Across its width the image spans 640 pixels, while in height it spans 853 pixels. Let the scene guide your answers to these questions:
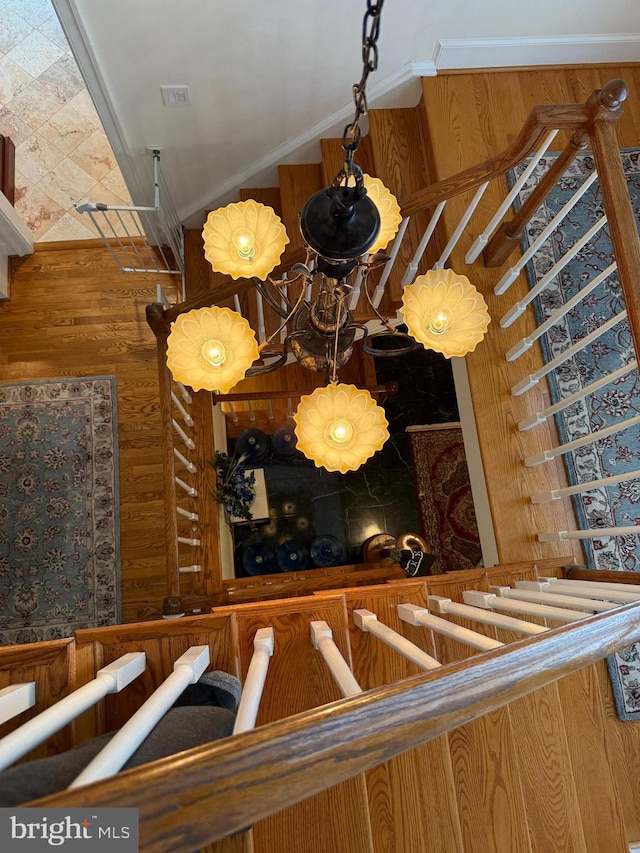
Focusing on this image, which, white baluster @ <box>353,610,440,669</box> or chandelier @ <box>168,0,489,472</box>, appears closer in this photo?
white baluster @ <box>353,610,440,669</box>

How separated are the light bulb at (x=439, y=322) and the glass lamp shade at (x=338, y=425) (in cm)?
28

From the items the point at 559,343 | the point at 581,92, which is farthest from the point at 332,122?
the point at 559,343

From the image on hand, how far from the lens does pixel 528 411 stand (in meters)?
2.62

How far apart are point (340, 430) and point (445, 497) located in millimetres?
2848

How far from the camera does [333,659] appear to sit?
49.4 inches

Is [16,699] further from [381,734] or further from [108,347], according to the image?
[108,347]

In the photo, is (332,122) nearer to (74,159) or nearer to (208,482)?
(74,159)

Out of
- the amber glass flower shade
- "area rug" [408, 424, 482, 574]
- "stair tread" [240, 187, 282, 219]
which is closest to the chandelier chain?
the amber glass flower shade

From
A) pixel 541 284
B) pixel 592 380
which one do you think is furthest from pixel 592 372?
pixel 541 284

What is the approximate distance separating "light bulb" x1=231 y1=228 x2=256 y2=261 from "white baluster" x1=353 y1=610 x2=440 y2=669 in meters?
1.10

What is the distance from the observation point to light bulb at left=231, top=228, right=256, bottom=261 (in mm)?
1556

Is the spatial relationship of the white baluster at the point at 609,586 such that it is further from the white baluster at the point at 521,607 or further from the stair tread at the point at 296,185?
the stair tread at the point at 296,185

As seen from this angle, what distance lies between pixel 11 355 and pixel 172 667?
325 cm

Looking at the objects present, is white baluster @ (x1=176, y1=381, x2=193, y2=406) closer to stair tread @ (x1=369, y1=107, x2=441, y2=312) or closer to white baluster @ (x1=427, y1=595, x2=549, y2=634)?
stair tread @ (x1=369, y1=107, x2=441, y2=312)
